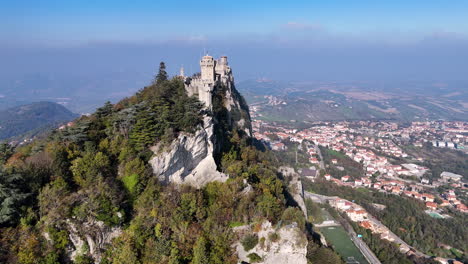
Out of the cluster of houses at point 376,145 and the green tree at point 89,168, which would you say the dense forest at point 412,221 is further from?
the green tree at point 89,168

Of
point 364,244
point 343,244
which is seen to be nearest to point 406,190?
point 364,244

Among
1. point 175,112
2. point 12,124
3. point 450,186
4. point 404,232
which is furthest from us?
point 12,124

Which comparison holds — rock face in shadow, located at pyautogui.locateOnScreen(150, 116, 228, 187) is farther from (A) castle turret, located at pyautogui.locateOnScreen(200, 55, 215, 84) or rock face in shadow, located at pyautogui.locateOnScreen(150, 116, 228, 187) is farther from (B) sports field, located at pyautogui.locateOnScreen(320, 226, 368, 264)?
(B) sports field, located at pyautogui.locateOnScreen(320, 226, 368, 264)

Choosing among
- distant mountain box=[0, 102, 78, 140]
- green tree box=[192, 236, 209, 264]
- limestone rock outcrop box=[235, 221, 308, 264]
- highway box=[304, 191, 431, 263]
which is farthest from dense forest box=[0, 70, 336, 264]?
distant mountain box=[0, 102, 78, 140]

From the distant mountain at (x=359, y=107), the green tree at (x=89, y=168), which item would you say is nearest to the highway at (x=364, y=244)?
the green tree at (x=89, y=168)

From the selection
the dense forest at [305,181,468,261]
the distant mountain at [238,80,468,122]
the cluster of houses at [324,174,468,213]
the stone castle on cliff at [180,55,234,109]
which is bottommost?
the distant mountain at [238,80,468,122]

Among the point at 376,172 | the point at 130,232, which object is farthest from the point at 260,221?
the point at 376,172

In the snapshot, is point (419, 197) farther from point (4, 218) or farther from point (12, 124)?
point (12, 124)
